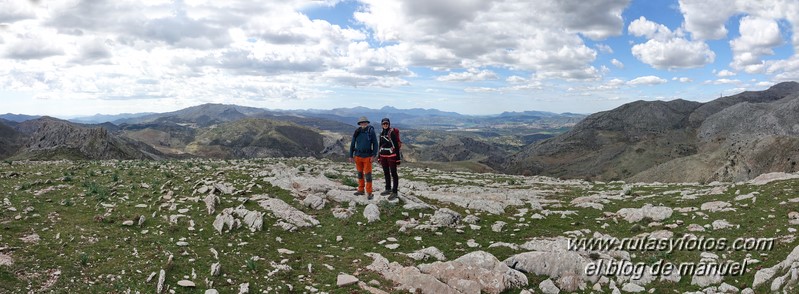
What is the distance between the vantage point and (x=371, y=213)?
17094 millimetres

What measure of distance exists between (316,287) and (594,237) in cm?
1024

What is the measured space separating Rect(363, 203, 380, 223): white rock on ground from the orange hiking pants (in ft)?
7.13

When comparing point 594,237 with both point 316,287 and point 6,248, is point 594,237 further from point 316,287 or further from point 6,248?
point 6,248

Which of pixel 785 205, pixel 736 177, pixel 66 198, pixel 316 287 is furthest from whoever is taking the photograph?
pixel 736 177

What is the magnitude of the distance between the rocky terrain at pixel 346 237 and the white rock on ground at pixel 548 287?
0.04 m

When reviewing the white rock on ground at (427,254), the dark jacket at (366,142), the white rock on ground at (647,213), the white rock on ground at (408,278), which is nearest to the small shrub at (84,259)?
the white rock on ground at (408,278)

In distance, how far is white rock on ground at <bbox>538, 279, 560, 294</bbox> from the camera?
447 inches

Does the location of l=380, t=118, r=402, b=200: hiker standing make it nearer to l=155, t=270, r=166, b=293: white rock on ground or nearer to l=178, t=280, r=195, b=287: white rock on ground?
l=178, t=280, r=195, b=287: white rock on ground

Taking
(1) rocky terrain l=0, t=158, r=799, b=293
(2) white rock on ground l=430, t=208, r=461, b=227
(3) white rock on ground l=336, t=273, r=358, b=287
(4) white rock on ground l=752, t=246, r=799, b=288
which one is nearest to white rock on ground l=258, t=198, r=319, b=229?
(1) rocky terrain l=0, t=158, r=799, b=293

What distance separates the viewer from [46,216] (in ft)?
49.6

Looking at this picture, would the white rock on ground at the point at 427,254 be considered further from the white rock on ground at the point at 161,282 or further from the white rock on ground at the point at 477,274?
the white rock on ground at the point at 161,282

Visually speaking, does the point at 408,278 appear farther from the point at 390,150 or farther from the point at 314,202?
the point at 390,150

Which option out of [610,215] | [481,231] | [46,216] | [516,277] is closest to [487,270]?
[516,277]

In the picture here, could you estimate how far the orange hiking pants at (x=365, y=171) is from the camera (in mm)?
19719
